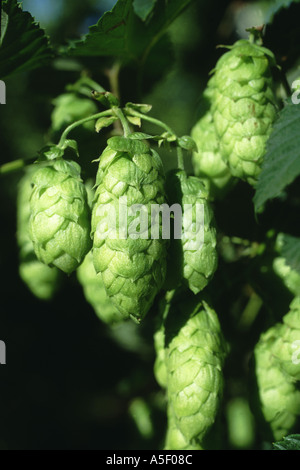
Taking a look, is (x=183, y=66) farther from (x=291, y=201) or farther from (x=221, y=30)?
(x=291, y=201)

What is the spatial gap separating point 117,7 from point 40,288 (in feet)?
3.32

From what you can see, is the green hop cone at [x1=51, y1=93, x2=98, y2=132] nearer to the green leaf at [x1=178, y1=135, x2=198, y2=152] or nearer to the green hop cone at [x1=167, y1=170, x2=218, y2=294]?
the green leaf at [x1=178, y1=135, x2=198, y2=152]

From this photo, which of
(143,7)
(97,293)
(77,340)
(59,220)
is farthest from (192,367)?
(143,7)

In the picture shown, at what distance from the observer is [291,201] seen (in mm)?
1964

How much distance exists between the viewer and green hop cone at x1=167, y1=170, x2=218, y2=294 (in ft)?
5.00

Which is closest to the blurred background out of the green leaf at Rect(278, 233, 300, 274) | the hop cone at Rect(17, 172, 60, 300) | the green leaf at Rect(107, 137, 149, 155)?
the hop cone at Rect(17, 172, 60, 300)

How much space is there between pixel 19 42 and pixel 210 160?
0.78m

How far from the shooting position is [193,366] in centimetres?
159

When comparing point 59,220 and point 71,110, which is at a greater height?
point 71,110

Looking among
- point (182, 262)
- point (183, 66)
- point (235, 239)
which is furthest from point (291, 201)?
point (183, 66)

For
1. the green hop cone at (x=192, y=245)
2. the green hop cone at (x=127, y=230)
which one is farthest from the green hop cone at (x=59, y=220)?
the green hop cone at (x=192, y=245)

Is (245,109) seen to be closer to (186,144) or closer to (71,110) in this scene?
(186,144)

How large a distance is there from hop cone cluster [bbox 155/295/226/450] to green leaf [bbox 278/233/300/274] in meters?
0.32

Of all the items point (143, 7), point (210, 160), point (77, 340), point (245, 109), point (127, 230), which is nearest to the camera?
point (127, 230)
